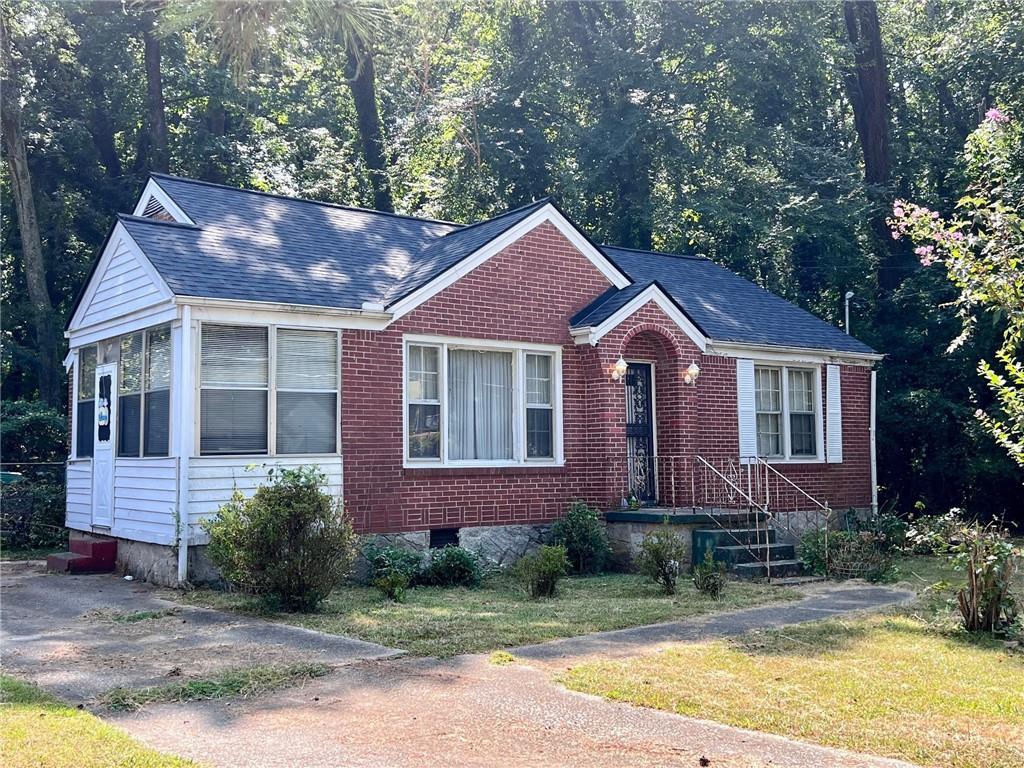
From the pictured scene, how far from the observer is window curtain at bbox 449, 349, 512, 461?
45.1 ft

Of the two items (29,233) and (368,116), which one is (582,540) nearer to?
(29,233)

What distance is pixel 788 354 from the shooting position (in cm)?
1708

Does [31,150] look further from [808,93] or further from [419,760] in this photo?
[419,760]

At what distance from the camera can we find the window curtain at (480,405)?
13.8m

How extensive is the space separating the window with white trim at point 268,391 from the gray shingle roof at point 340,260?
532mm

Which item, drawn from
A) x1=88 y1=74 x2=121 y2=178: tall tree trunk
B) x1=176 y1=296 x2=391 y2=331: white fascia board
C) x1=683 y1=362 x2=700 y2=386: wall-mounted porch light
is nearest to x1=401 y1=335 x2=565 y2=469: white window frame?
x1=176 y1=296 x2=391 y2=331: white fascia board

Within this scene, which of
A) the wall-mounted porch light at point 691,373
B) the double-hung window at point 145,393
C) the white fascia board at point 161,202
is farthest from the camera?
the wall-mounted porch light at point 691,373

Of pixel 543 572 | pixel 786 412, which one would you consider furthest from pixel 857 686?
pixel 786 412

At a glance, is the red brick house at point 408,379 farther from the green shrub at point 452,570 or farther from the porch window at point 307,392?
the green shrub at point 452,570

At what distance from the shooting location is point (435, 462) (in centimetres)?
1338

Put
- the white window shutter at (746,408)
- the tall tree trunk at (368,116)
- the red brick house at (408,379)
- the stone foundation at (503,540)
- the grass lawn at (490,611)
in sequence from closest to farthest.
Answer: the grass lawn at (490,611)
the red brick house at (408,379)
the stone foundation at (503,540)
the white window shutter at (746,408)
the tall tree trunk at (368,116)

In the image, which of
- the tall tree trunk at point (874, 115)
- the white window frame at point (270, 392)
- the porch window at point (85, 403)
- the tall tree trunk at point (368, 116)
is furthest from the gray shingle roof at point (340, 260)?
the tall tree trunk at point (368, 116)

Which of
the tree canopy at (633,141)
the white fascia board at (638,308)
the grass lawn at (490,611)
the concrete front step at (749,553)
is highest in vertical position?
the tree canopy at (633,141)

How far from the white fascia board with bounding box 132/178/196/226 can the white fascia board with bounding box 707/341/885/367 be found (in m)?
8.27
